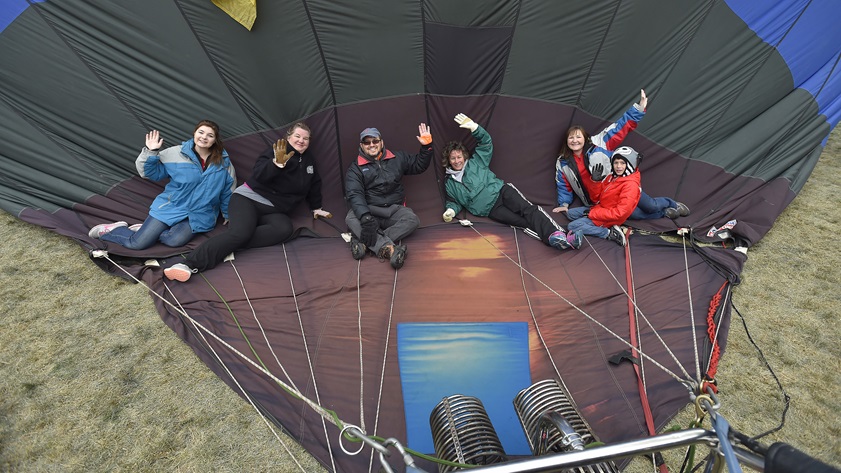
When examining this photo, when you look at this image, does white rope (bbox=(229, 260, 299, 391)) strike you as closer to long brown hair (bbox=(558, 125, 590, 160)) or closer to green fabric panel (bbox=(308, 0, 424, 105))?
green fabric panel (bbox=(308, 0, 424, 105))

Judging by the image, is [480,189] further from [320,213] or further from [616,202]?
[320,213]

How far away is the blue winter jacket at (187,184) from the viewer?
3283 mm

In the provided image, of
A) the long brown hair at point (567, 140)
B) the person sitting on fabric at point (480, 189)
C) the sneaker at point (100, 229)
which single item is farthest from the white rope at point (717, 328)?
the sneaker at point (100, 229)

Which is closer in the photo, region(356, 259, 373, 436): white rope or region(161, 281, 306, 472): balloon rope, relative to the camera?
region(161, 281, 306, 472): balloon rope

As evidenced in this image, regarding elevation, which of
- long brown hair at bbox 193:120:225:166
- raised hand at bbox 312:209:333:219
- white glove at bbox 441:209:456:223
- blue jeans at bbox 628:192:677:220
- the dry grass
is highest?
long brown hair at bbox 193:120:225:166

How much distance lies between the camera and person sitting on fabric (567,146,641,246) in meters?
3.42

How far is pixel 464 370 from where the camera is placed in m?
2.55

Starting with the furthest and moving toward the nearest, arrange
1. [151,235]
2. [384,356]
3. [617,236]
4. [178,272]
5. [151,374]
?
[617,236]
[151,235]
[178,272]
[384,356]
[151,374]

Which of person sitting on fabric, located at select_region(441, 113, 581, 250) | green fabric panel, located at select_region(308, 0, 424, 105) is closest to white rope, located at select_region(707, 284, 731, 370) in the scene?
person sitting on fabric, located at select_region(441, 113, 581, 250)

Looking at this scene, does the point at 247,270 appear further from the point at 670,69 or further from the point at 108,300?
the point at 670,69

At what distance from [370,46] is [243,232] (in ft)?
5.11

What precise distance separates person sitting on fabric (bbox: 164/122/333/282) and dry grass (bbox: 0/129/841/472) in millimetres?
482

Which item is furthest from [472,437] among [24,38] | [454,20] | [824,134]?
[824,134]

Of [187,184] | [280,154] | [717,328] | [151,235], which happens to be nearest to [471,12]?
[280,154]
